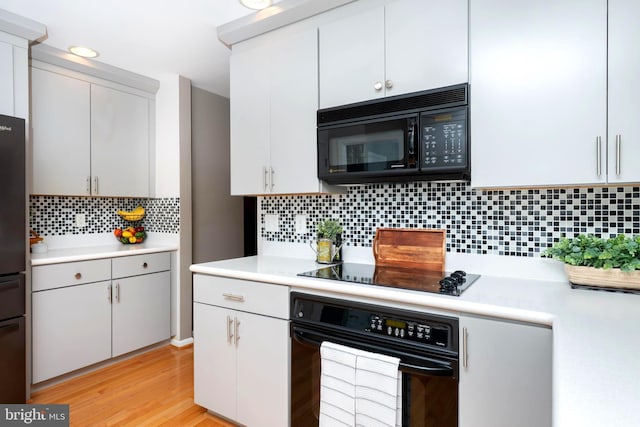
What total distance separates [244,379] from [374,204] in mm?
1182

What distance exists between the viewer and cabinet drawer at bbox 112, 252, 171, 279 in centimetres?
274

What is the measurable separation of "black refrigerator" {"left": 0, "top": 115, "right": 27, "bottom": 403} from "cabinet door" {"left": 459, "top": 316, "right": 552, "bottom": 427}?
2.38 m

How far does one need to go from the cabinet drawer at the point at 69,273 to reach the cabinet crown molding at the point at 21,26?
1.44 metres

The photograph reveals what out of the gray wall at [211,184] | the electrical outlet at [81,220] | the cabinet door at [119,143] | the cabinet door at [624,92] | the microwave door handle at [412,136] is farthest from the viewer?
the gray wall at [211,184]

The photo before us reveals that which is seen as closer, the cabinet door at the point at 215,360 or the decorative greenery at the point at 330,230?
the cabinet door at the point at 215,360

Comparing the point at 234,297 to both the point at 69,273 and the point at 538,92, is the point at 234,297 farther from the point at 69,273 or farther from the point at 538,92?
the point at 538,92

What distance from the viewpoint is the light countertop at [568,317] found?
→ 0.57 metres

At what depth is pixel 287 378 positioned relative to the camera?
1.70m

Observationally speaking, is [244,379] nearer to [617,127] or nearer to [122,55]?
[617,127]

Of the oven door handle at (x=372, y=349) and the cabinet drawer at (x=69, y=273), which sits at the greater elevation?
the cabinet drawer at (x=69, y=273)

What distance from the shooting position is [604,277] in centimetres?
139

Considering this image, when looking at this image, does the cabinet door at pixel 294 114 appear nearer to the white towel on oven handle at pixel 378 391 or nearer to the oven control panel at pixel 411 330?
the oven control panel at pixel 411 330

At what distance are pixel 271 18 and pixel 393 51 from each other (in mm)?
777

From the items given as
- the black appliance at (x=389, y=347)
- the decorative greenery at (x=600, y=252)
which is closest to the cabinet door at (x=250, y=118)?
the black appliance at (x=389, y=347)
